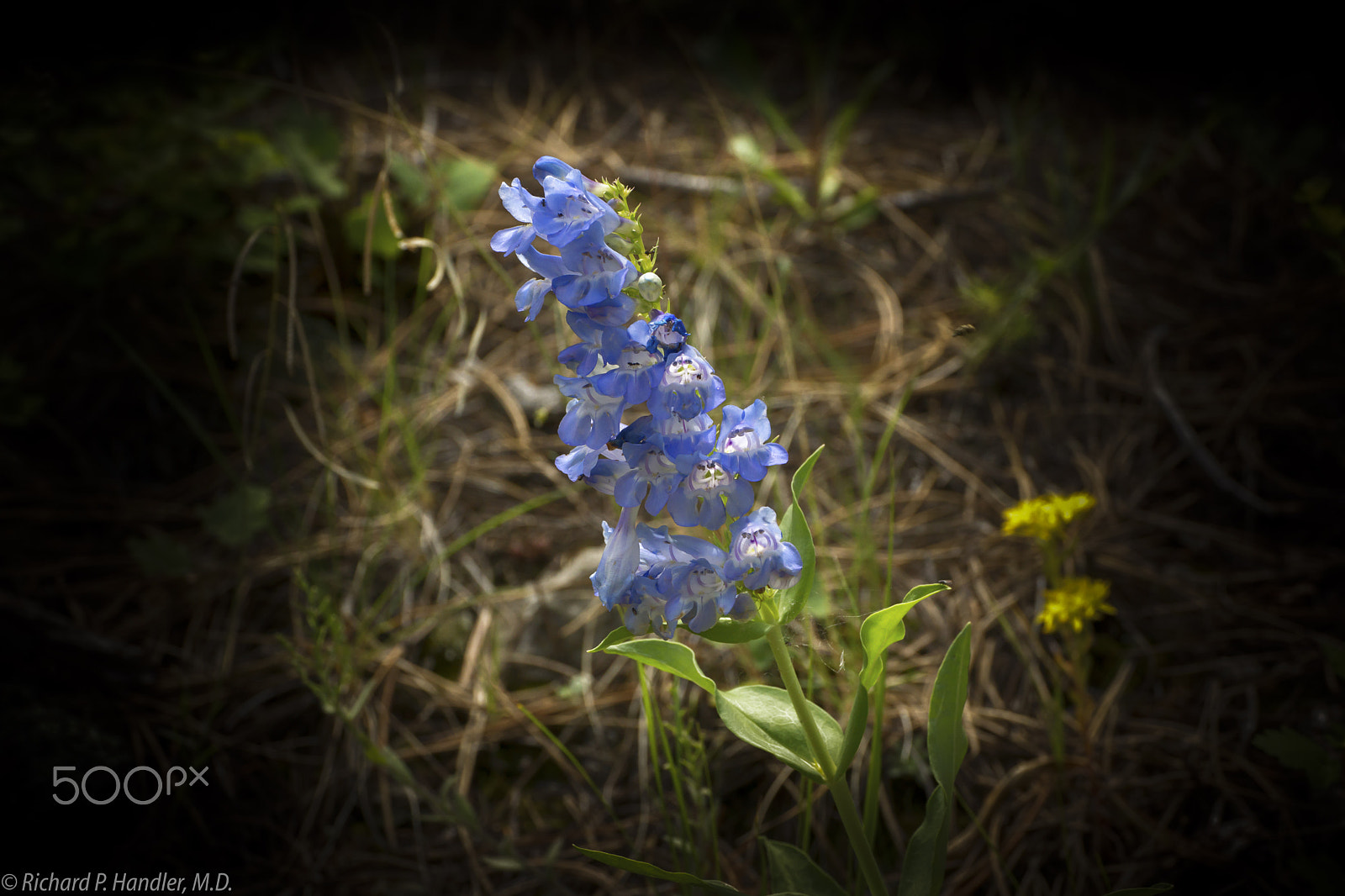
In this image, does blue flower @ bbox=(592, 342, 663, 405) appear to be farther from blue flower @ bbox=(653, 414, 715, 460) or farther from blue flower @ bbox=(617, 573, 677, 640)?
blue flower @ bbox=(617, 573, 677, 640)

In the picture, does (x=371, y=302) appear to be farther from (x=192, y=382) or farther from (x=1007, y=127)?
(x=1007, y=127)

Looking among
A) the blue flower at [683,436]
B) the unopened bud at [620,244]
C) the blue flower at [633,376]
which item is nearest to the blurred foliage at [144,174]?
the unopened bud at [620,244]

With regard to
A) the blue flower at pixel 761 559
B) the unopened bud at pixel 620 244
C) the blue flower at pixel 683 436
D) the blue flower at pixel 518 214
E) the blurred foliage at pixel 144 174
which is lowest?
the blue flower at pixel 761 559

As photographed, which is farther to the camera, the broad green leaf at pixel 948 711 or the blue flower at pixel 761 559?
the broad green leaf at pixel 948 711

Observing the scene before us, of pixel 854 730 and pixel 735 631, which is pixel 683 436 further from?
pixel 854 730

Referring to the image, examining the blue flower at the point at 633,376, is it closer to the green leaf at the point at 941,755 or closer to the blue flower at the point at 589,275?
the blue flower at the point at 589,275
